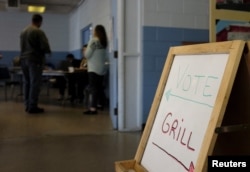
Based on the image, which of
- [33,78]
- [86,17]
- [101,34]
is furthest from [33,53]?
[86,17]

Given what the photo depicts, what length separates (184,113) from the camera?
1.33 metres

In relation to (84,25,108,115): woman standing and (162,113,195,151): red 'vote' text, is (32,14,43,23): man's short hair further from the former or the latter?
(162,113,195,151): red 'vote' text

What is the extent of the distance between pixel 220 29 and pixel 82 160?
1723 mm

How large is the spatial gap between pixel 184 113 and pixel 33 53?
165 inches

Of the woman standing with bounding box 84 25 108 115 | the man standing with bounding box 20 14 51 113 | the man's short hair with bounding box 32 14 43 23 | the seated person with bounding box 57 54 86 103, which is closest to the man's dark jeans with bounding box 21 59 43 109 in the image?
the man standing with bounding box 20 14 51 113

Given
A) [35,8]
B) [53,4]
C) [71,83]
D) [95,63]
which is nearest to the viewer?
[95,63]

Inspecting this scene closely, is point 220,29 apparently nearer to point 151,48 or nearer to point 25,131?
point 151,48

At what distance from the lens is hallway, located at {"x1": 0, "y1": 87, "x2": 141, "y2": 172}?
2609 millimetres

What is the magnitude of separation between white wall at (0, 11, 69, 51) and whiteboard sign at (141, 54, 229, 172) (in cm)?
1072

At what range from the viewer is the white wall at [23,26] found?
1122cm

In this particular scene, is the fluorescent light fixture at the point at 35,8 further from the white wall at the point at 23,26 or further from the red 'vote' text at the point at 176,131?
the red 'vote' text at the point at 176,131

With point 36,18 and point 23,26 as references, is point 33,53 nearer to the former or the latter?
point 36,18

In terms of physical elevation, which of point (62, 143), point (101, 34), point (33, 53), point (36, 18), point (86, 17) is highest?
point (86, 17)

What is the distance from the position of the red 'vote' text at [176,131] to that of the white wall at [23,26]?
35.5 ft
